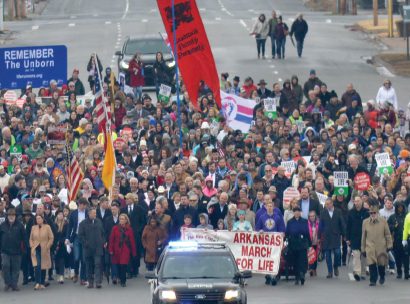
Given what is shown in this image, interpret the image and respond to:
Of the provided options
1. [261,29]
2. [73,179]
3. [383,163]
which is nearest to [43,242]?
[73,179]

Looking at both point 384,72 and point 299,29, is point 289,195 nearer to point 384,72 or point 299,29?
point 384,72

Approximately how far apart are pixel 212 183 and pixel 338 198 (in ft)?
8.53

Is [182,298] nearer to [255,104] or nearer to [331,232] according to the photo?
[331,232]

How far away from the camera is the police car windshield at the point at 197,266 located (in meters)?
23.3

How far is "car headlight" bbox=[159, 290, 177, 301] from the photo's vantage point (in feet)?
74.4

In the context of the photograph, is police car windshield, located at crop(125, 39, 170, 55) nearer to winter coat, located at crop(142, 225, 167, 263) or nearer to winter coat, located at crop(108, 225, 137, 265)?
winter coat, located at crop(142, 225, 167, 263)

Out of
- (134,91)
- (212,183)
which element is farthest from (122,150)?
(134,91)

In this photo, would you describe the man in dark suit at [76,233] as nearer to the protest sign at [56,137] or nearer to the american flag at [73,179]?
the american flag at [73,179]

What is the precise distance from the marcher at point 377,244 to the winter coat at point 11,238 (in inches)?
240

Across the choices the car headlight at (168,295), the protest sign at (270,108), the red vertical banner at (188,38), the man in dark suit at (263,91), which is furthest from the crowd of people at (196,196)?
the car headlight at (168,295)

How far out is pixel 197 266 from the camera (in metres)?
23.4

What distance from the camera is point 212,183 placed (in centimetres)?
2986

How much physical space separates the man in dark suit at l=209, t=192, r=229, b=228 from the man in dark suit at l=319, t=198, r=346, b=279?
1.85 m

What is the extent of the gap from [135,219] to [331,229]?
3.57 m
